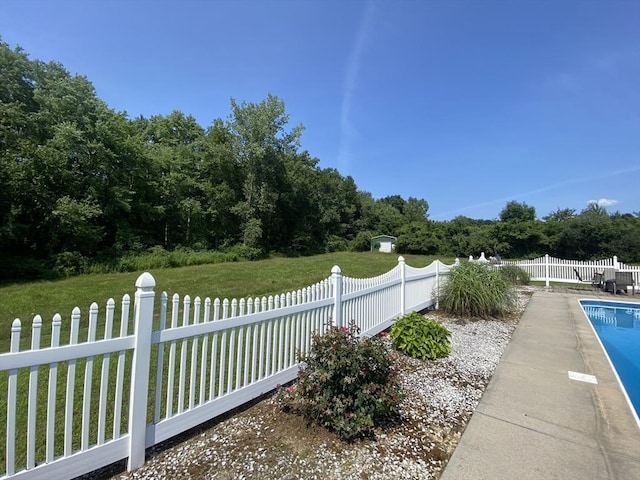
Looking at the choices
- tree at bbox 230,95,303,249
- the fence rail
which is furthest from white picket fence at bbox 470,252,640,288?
tree at bbox 230,95,303,249

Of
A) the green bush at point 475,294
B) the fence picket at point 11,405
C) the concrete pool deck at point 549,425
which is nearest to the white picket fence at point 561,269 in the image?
the green bush at point 475,294

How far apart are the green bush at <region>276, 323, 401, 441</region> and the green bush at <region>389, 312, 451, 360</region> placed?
176 centimetres

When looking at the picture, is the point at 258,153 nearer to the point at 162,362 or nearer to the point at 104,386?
the point at 162,362

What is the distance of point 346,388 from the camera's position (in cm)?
261

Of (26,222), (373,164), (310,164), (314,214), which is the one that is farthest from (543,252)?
(26,222)

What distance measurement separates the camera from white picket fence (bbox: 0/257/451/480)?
1.76 meters

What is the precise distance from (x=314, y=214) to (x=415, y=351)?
26.4 meters

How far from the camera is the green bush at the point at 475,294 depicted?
6941 mm

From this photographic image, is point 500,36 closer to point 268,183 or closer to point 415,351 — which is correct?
point 415,351

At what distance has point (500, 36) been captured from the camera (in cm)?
877

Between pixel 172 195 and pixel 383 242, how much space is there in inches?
864

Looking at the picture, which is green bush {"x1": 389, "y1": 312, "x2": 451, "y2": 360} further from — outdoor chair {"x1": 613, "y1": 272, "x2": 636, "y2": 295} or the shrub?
the shrub

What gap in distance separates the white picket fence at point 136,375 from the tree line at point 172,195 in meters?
11.7

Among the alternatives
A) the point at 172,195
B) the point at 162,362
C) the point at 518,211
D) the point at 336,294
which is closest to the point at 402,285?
the point at 336,294
